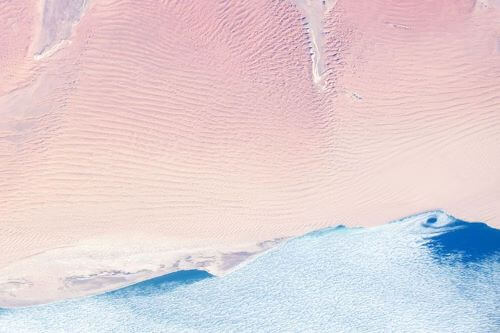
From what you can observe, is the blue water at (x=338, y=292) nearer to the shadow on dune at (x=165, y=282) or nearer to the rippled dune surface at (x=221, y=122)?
the shadow on dune at (x=165, y=282)

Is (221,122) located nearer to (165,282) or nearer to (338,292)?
(165,282)

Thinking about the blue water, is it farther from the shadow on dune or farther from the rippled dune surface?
the rippled dune surface

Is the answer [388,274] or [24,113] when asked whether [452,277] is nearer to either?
[388,274]

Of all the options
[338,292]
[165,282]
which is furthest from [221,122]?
[338,292]

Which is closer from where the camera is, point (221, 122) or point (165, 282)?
point (221, 122)

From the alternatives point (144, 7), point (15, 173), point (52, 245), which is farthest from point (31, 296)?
point (144, 7)

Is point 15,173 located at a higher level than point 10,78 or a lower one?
lower
